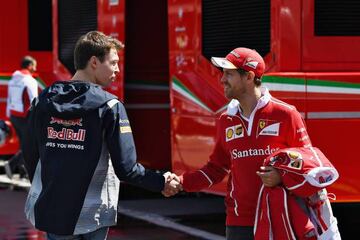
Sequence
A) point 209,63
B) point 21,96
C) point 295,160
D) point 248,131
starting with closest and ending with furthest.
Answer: point 295,160 → point 248,131 → point 209,63 → point 21,96

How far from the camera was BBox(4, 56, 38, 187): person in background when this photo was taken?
12.1 meters

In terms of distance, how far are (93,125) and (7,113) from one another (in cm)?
862

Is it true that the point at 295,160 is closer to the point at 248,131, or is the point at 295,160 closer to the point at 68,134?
the point at 248,131

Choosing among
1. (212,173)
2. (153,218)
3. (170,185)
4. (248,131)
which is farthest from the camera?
(153,218)

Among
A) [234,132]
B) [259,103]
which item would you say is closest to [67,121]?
Result: [234,132]

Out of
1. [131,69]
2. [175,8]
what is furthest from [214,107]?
[131,69]

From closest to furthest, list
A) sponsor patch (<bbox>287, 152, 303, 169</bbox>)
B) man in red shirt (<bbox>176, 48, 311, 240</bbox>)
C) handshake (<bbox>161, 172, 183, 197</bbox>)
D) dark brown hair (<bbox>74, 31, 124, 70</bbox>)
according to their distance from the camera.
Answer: sponsor patch (<bbox>287, 152, 303, 169</bbox>) → dark brown hair (<bbox>74, 31, 124, 70</bbox>) → man in red shirt (<bbox>176, 48, 311, 240</bbox>) → handshake (<bbox>161, 172, 183, 197</bbox>)

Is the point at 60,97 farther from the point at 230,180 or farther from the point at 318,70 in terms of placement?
the point at 318,70

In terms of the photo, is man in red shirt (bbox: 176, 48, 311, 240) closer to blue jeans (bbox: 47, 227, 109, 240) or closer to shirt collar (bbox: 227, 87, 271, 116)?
shirt collar (bbox: 227, 87, 271, 116)

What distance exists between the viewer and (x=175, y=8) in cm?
864

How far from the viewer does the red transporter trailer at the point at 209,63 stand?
696 centimetres

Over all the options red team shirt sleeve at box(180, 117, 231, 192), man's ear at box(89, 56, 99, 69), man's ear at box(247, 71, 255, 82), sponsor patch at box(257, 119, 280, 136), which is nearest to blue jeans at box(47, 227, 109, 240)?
red team shirt sleeve at box(180, 117, 231, 192)

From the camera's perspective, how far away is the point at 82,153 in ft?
14.3

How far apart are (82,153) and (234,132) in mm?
877
